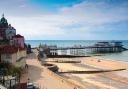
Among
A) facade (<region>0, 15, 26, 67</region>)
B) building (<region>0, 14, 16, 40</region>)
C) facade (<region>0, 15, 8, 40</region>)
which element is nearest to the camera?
facade (<region>0, 15, 26, 67</region>)

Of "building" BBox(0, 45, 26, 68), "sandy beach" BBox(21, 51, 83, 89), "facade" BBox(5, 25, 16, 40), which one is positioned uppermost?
"facade" BBox(5, 25, 16, 40)

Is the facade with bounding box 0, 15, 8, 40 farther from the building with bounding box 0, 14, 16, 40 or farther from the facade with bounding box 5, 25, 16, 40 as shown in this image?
the facade with bounding box 5, 25, 16, 40

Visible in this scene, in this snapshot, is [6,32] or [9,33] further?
[9,33]

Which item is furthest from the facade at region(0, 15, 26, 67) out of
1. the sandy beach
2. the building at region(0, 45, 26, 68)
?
the sandy beach

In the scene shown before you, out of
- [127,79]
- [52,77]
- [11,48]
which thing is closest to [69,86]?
[52,77]

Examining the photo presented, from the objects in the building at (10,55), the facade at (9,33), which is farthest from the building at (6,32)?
the building at (10,55)

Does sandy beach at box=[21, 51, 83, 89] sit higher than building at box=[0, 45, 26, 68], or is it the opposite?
building at box=[0, 45, 26, 68]

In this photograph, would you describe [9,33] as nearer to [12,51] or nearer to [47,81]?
[12,51]

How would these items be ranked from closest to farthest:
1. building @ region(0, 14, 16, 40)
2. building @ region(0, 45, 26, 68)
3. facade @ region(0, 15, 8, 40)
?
building @ region(0, 45, 26, 68), facade @ region(0, 15, 8, 40), building @ region(0, 14, 16, 40)

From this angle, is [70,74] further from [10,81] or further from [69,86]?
[10,81]

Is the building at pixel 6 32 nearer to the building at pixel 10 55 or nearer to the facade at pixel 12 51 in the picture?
the facade at pixel 12 51

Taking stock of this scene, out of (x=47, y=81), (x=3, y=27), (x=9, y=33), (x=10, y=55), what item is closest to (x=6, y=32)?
(x=9, y=33)

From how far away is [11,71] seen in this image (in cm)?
4278

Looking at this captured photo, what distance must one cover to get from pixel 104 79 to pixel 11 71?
61.4 ft
